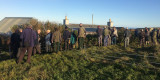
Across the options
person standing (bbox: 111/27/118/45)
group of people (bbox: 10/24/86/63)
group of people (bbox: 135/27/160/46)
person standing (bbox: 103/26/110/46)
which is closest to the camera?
group of people (bbox: 10/24/86/63)

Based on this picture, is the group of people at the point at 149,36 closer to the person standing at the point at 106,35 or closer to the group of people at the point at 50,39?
the group of people at the point at 50,39

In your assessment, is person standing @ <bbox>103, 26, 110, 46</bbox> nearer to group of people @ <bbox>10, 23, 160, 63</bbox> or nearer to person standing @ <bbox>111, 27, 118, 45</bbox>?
group of people @ <bbox>10, 23, 160, 63</bbox>

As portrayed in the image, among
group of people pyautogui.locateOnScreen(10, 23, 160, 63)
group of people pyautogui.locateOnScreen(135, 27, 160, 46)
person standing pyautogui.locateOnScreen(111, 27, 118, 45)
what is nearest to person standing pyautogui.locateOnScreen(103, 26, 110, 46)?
group of people pyautogui.locateOnScreen(10, 23, 160, 63)

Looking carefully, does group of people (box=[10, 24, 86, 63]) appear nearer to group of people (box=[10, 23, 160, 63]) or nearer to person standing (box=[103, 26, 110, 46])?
group of people (box=[10, 23, 160, 63])

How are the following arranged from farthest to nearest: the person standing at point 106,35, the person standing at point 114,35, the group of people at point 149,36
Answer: the person standing at point 114,35, the group of people at point 149,36, the person standing at point 106,35

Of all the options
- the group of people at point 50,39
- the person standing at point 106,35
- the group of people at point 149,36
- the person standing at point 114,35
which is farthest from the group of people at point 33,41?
the group of people at point 149,36

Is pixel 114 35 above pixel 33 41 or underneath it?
above

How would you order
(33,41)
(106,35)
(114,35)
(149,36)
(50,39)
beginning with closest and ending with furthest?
1. (33,41)
2. (50,39)
3. (106,35)
4. (149,36)
5. (114,35)

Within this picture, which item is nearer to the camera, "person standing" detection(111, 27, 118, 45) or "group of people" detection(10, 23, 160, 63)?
"group of people" detection(10, 23, 160, 63)

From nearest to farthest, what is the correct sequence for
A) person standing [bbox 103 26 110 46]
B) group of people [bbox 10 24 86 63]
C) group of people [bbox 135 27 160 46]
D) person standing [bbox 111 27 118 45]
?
group of people [bbox 10 24 86 63], person standing [bbox 103 26 110 46], group of people [bbox 135 27 160 46], person standing [bbox 111 27 118 45]

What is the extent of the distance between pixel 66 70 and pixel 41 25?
724 cm

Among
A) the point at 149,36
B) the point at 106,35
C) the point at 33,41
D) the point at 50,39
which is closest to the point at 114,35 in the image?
the point at 106,35

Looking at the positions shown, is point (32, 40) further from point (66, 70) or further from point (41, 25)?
point (41, 25)

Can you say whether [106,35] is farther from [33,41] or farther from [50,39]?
[33,41]
